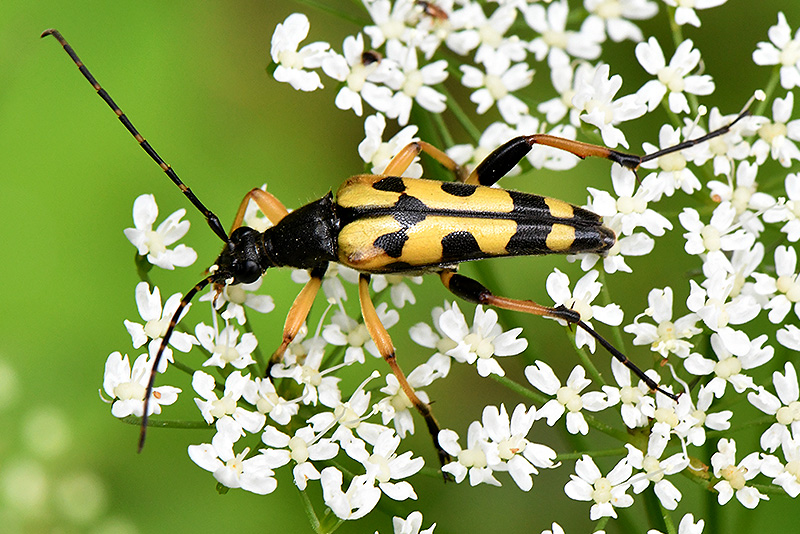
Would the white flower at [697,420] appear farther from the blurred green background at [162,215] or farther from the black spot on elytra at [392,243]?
the black spot on elytra at [392,243]

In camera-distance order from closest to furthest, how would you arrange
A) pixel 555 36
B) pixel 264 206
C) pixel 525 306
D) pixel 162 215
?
pixel 525 306, pixel 264 206, pixel 555 36, pixel 162 215

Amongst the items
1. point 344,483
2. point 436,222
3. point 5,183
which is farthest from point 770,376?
point 5,183

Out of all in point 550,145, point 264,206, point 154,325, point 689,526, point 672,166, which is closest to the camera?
point 689,526

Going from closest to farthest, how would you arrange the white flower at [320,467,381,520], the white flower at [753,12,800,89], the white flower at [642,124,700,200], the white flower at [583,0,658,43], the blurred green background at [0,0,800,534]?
1. the white flower at [320,467,381,520]
2. the white flower at [642,124,700,200]
3. the white flower at [753,12,800,89]
4. the blurred green background at [0,0,800,534]
5. the white flower at [583,0,658,43]

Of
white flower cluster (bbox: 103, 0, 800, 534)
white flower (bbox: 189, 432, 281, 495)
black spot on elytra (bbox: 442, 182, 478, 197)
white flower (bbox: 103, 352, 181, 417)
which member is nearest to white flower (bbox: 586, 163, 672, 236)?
white flower cluster (bbox: 103, 0, 800, 534)

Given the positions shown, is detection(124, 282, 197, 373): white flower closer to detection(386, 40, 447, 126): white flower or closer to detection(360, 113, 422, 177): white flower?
detection(360, 113, 422, 177): white flower

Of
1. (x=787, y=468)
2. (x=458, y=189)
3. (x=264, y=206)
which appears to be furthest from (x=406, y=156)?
(x=787, y=468)

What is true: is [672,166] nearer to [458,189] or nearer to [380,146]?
[458,189]
